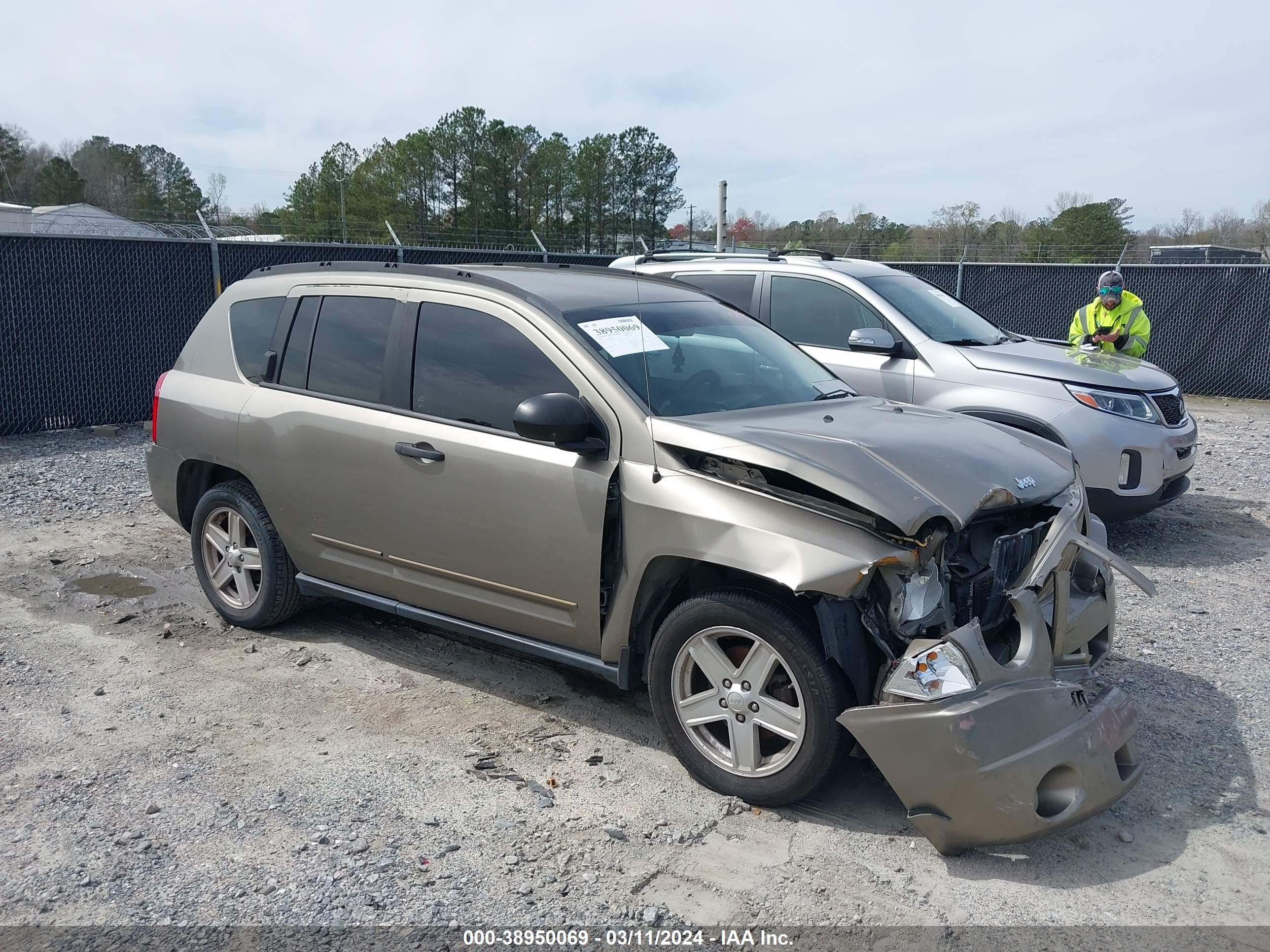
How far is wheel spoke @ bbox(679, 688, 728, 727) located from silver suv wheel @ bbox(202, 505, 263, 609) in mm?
2638

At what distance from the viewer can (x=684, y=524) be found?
372cm

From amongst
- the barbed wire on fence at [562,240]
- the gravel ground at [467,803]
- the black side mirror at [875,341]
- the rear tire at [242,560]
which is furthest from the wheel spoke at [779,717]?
the barbed wire on fence at [562,240]

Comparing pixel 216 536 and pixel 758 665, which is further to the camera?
pixel 216 536

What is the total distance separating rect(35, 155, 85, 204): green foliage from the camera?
40.7m

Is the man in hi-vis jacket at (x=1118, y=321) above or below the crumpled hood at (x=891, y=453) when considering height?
above

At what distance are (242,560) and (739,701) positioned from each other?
302cm

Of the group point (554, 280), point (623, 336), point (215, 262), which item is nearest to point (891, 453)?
point (623, 336)

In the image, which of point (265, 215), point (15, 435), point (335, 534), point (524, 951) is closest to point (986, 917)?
point (524, 951)

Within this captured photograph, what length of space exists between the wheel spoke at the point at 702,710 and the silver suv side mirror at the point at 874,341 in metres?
3.83

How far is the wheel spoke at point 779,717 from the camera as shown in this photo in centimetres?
Result: 350

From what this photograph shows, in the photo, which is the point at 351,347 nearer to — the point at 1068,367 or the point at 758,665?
the point at 758,665

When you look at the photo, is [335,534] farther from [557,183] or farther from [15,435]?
[557,183]

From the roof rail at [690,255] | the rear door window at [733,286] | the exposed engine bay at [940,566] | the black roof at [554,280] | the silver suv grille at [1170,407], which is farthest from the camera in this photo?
the roof rail at [690,255]

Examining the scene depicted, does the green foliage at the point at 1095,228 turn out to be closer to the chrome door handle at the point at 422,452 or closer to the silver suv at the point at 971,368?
the silver suv at the point at 971,368
